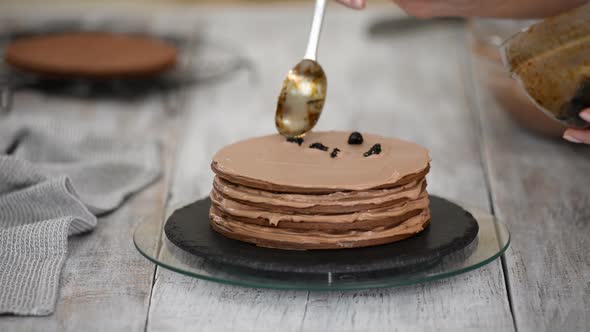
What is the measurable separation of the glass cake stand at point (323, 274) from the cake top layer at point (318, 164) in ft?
0.41

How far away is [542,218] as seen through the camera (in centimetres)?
171

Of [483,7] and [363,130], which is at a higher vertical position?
[483,7]

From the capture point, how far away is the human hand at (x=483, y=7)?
5.24ft

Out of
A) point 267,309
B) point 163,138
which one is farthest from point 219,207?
point 163,138

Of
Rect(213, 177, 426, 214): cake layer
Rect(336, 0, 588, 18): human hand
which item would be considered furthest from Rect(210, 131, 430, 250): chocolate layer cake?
Rect(336, 0, 588, 18): human hand

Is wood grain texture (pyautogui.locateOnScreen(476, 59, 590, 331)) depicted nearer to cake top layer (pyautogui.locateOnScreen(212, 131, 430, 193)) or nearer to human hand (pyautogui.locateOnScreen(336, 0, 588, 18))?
cake top layer (pyautogui.locateOnScreen(212, 131, 430, 193))

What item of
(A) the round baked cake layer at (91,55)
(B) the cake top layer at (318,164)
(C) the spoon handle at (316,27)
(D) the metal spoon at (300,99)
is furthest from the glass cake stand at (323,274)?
(A) the round baked cake layer at (91,55)

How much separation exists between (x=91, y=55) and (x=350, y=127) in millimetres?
798

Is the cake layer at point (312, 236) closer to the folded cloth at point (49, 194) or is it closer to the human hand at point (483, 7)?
the folded cloth at point (49, 194)

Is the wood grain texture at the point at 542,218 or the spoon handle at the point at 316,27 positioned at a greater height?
the spoon handle at the point at 316,27

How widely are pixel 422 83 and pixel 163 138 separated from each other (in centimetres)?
99

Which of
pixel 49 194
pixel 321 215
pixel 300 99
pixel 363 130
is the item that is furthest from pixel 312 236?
pixel 363 130

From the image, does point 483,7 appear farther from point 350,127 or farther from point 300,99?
point 350,127

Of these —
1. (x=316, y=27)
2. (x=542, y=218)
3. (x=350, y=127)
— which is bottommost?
(x=350, y=127)
